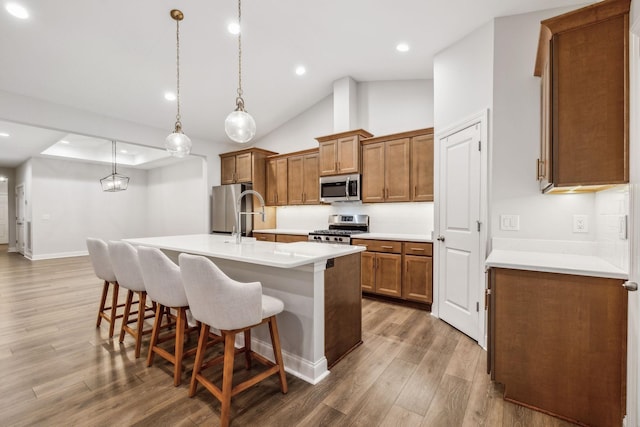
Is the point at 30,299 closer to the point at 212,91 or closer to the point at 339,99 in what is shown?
the point at 212,91

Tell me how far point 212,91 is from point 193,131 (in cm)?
127

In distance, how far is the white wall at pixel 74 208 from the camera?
703 cm

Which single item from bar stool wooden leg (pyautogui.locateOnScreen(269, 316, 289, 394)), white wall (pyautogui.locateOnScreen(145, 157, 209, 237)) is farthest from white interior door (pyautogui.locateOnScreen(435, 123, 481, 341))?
white wall (pyautogui.locateOnScreen(145, 157, 209, 237))

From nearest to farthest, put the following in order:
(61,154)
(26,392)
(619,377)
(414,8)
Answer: (619,377)
(26,392)
(414,8)
(61,154)

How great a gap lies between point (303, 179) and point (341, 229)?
44.4 inches

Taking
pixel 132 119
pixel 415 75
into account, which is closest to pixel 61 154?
pixel 132 119

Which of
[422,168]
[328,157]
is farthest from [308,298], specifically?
[328,157]

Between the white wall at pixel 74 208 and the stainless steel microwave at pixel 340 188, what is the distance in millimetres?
7171

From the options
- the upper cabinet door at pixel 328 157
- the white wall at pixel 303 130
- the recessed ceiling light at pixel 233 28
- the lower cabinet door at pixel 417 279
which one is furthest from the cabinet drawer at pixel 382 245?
the recessed ceiling light at pixel 233 28

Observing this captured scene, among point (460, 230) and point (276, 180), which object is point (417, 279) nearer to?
point (460, 230)

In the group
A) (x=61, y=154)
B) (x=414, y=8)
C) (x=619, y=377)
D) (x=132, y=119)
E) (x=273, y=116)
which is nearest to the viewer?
(x=619, y=377)

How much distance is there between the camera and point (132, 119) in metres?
4.59

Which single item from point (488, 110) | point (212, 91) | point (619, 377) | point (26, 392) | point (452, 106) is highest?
point (212, 91)

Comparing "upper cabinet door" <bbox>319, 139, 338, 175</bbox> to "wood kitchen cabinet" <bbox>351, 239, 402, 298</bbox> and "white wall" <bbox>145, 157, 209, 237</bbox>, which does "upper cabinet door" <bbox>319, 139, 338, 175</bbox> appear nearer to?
"wood kitchen cabinet" <bbox>351, 239, 402, 298</bbox>
